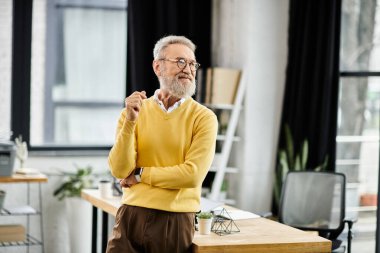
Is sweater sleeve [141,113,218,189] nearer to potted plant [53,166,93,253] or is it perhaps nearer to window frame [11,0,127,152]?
potted plant [53,166,93,253]

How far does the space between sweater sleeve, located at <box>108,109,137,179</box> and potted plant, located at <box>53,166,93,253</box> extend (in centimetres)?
267

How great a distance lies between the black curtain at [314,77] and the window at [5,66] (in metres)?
2.18

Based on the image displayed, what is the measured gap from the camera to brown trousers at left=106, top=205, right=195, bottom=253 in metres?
2.81

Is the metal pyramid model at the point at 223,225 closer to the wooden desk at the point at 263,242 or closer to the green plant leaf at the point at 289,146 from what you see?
the wooden desk at the point at 263,242

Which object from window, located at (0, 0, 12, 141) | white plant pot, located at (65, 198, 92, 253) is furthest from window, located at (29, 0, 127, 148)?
white plant pot, located at (65, 198, 92, 253)

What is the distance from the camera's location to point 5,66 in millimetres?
5551

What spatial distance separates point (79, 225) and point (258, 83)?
5.89ft

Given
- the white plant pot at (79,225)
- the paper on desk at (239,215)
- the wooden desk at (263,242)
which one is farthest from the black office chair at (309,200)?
the white plant pot at (79,225)

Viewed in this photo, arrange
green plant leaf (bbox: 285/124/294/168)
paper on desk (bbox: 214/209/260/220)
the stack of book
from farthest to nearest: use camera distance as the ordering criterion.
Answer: green plant leaf (bbox: 285/124/294/168) → the stack of book → paper on desk (bbox: 214/209/260/220)

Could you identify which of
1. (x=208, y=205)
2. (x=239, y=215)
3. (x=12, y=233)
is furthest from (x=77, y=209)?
(x=239, y=215)

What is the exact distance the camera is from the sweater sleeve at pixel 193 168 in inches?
111

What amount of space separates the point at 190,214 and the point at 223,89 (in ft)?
8.87

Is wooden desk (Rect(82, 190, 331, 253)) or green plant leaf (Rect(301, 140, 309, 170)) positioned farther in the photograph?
green plant leaf (Rect(301, 140, 309, 170))

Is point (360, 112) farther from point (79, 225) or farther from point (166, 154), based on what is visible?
point (166, 154)
